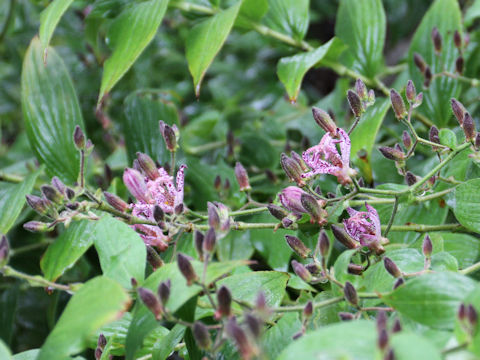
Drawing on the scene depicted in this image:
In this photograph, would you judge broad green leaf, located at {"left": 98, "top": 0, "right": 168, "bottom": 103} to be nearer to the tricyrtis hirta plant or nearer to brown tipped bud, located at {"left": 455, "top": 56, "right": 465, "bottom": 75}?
the tricyrtis hirta plant

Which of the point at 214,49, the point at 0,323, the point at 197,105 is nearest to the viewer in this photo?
the point at 214,49

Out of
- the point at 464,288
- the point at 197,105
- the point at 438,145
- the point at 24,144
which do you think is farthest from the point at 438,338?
the point at 197,105

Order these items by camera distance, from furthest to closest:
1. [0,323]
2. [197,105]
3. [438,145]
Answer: [197,105] → [0,323] → [438,145]

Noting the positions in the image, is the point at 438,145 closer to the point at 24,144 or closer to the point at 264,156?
the point at 264,156

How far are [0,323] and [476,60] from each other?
0.80m

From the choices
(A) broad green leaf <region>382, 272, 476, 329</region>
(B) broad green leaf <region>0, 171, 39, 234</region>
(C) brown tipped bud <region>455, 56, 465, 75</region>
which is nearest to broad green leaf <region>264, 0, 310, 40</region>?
(C) brown tipped bud <region>455, 56, 465, 75</region>

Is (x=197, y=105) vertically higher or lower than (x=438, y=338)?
lower

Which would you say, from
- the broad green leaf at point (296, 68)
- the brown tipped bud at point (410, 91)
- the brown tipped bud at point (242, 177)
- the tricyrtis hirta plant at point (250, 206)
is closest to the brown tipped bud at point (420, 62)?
the tricyrtis hirta plant at point (250, 206)

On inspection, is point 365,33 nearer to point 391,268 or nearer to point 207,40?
point 207,40

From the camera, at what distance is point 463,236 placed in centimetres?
54

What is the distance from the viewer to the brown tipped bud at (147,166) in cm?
52

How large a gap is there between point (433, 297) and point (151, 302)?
0.19m

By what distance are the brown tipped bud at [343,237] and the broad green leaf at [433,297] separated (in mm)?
96

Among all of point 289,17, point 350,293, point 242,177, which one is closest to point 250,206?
point 242,177
